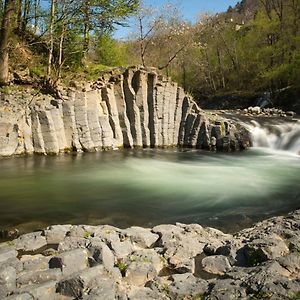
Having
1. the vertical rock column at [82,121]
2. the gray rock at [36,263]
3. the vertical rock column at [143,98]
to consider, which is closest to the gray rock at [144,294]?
the gray rock at [36,263]

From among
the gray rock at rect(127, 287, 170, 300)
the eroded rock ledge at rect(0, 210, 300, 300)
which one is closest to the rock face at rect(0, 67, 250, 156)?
the eroded rock ledge at rect(0, 210, 300, 300)

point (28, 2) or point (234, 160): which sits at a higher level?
point (28, 2)

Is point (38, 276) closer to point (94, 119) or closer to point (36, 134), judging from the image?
point (36, 134)

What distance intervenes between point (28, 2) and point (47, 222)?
16.3 meters

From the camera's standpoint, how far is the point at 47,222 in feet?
23.8

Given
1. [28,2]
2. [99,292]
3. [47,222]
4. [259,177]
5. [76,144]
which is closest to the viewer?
[99,292]

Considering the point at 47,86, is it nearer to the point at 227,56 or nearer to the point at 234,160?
the point at 234,160

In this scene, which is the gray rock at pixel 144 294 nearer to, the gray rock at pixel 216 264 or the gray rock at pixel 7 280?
the gray rock at pixel 216 264

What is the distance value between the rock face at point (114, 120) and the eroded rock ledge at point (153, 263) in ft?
30.3

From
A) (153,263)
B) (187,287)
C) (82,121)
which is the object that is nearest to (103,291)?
(187,287)

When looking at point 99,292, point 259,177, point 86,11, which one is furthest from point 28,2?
point 99,292

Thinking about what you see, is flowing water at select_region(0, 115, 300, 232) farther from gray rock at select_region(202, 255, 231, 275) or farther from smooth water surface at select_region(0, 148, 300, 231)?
gray rock at select_region(202, 255, 231, 275)

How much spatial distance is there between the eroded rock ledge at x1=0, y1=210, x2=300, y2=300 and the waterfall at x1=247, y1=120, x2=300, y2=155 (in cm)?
1395

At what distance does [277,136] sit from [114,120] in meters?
9.73
